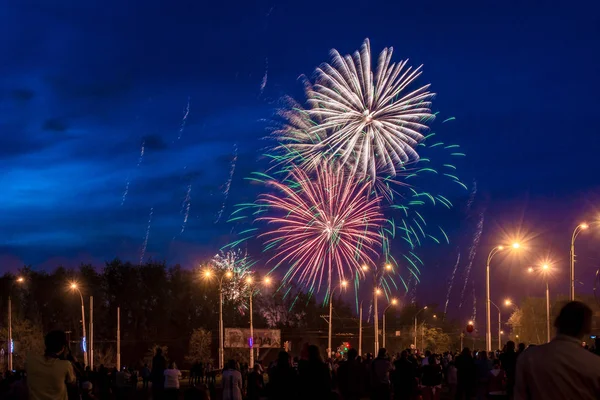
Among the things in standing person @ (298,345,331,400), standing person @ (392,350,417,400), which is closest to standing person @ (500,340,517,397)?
standing person @ (392,350,417,400)

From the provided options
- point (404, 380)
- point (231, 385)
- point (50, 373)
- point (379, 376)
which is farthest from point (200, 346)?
point (50, 373)

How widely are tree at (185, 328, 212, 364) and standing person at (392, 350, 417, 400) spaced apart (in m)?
79.6

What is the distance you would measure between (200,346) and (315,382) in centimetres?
8989

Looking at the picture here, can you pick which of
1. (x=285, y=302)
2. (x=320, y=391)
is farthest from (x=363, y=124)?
(x=285, y=302)

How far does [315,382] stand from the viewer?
1192 centimetres

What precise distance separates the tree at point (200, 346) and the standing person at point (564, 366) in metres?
95.3

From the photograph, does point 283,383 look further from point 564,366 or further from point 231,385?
point 231,385

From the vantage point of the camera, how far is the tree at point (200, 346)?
99.9 metres

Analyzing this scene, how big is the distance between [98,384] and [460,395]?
1426cm

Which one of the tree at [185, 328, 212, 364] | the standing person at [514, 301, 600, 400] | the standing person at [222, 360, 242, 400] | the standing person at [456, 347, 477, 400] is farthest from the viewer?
the tree at [185, 328, 212, 364]

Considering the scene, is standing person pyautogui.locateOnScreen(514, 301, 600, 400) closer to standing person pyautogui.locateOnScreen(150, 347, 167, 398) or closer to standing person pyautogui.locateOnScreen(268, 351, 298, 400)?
standing person pyautogui.locateOnScreen(268, 351, 298, 400)

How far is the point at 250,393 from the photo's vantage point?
21516mm

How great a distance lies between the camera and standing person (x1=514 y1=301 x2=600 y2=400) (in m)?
5.56

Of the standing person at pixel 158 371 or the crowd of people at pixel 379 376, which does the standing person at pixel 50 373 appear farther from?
the standing person at pixel 158 371
